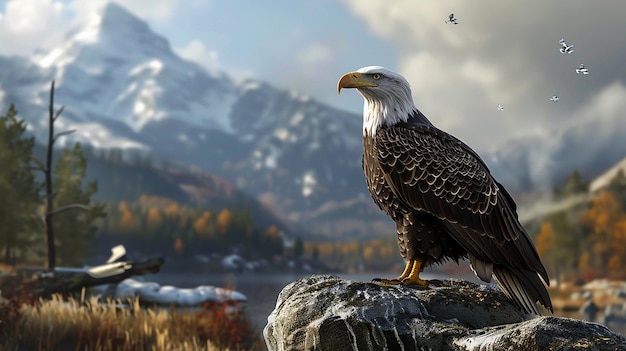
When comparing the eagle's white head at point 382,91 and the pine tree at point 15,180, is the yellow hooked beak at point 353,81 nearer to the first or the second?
the eagle's white head at point 382,91

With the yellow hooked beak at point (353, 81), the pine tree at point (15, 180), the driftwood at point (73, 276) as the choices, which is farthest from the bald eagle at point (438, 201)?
the pine tree at point (15, 180)

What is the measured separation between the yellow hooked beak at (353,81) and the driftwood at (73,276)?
9722mm

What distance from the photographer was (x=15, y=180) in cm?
1875

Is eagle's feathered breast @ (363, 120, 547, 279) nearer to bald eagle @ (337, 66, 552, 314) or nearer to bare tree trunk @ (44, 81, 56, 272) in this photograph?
bald eagle @ (337, 66, 552, 314)

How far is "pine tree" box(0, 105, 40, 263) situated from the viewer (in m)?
18.7

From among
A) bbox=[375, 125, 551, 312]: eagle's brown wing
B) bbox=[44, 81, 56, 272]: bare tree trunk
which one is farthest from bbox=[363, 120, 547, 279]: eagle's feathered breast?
bbox=[44, 81, 56, 272]: bare tree trunk

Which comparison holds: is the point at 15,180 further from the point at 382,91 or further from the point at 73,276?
the point at 382,91

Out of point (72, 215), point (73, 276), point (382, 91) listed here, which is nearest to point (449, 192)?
point (382, 91)

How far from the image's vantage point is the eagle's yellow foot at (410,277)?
5.05 metres

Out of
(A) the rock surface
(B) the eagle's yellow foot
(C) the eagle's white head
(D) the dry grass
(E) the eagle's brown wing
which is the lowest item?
(D) the dry grass

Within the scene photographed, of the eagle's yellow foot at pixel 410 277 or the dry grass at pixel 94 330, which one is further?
the dry grass at pixel 94 330

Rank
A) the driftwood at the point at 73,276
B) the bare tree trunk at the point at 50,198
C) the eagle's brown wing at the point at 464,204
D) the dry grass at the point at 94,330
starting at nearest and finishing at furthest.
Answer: the eagle's brown wing at the point at 464,204 < the dry grass at the point at 94,330 < the driftwood at the point at 73,276 < the bare tree trunk at the point at 50,198

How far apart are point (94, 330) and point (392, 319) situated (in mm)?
7910

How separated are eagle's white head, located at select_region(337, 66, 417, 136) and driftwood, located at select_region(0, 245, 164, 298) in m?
9.72
